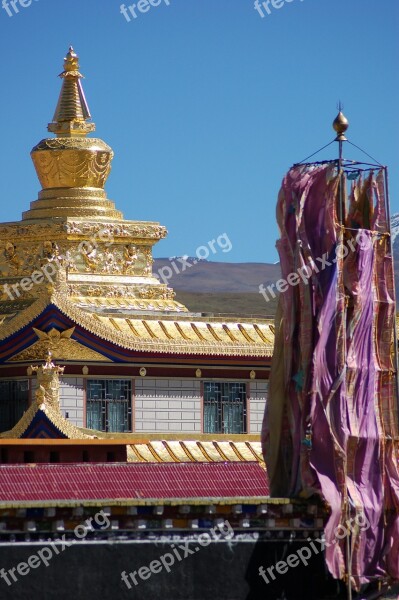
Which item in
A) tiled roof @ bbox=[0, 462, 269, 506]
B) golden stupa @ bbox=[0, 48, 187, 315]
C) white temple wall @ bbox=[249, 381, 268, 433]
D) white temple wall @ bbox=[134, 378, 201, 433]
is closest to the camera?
tiled roof @ bbox=[0, 462, 269, 506]

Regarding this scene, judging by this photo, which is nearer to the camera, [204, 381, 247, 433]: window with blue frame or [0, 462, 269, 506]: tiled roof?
[0, 462, 269, 506]: tiled roof

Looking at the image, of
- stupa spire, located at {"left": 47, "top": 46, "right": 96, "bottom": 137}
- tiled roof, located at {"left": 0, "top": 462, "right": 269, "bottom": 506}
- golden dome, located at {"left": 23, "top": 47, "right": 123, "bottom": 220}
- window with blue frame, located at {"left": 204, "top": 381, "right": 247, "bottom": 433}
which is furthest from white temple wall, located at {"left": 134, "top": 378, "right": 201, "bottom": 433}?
tiled roof, located at {"left": 0, "top": 462, "right": 269, "bottom": 506}

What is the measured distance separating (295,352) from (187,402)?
15.8m

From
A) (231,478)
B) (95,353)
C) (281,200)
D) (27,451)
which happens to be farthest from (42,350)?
(281,200)

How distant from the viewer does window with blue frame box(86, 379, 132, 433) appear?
1746 inches

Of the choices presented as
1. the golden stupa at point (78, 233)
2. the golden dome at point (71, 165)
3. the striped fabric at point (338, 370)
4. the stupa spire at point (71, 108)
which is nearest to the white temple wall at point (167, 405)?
the golden stupa at point (78, 233)

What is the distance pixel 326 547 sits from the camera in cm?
2897

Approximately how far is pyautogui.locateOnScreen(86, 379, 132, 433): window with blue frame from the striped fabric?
1409 cm

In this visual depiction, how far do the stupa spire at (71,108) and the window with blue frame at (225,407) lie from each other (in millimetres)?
7529

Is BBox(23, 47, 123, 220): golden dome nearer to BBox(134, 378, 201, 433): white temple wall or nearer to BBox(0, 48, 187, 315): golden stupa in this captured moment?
BBox(0, 48, 187, 315): golden stupa

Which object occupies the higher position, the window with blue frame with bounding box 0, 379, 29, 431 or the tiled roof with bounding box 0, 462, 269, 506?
the window with blue frame with bounding box 0, 379, 29, 431

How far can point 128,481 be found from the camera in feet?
107

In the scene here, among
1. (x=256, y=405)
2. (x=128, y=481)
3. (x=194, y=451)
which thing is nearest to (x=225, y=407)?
(x=256, y=405)

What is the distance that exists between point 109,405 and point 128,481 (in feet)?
39.5
